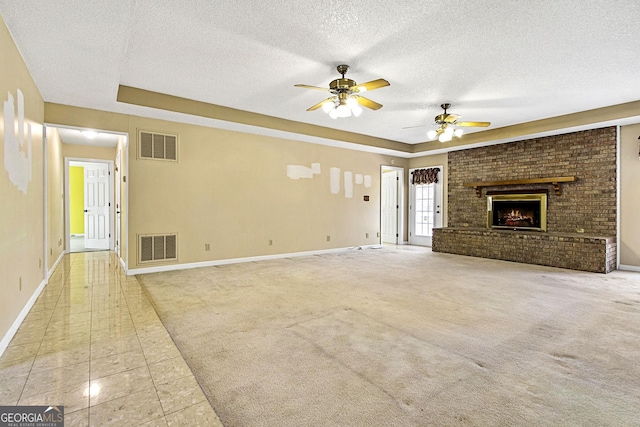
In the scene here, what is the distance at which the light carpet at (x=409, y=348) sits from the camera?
1.72m

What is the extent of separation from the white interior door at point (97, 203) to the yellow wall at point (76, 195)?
8.66ft

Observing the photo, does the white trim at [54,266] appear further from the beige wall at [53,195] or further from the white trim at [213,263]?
the white trim at [213,263]

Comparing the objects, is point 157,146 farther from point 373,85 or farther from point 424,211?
point 424,211

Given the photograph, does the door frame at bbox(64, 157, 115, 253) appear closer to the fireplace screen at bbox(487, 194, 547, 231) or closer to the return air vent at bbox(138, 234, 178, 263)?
the return air vent at bbox(138, 234, 178, 263)

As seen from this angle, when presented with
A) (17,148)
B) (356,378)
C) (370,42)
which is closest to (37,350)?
(17,148)

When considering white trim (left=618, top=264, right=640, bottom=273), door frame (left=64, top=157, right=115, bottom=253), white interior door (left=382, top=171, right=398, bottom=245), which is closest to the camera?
white trim (left=618, top=264, right=640, bottom=273)

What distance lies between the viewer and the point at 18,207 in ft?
9.79

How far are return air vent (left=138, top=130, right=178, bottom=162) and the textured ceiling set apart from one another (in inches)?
14.1

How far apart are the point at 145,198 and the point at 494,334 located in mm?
5083

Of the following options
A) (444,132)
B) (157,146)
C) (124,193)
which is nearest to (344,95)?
(444,132)

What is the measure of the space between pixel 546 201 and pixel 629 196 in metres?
1.21

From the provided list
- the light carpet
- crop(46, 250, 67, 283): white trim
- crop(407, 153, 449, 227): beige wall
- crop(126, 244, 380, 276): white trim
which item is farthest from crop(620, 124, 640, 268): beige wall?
crop(46, 250, 67, 283): white trim

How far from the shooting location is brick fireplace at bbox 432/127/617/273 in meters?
5.62

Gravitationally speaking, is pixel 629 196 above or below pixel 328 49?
below
